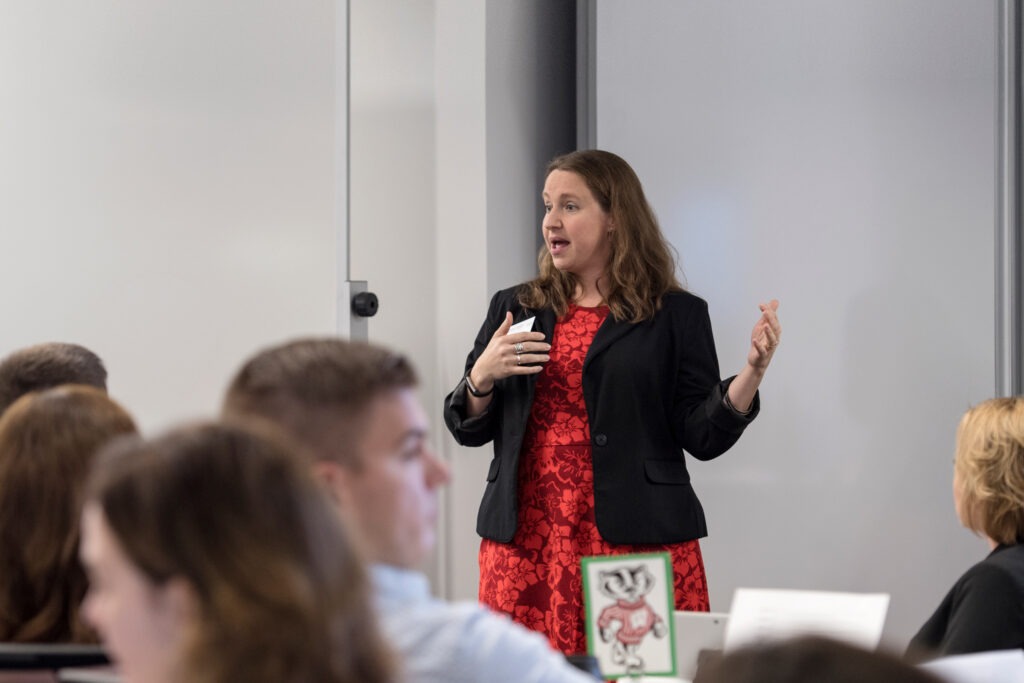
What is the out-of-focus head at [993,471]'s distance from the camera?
2221 millimetres

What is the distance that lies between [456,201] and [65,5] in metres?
1.21

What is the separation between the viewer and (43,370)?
2334mm

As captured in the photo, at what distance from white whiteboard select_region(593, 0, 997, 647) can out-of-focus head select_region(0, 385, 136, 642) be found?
2683 millimetres

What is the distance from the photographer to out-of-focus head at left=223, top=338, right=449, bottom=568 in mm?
1338

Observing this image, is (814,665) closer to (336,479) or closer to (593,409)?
(336,479)

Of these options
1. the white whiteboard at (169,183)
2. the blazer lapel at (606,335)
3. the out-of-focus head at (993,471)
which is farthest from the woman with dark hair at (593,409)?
the out-of-focus head at (993,471)

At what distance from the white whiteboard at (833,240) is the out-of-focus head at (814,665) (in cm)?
317

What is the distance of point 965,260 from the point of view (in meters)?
3.70

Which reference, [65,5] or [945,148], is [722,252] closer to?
[945,148]

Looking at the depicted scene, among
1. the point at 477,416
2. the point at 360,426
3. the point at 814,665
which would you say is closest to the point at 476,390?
the point at 477,416

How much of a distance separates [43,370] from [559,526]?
1258mm

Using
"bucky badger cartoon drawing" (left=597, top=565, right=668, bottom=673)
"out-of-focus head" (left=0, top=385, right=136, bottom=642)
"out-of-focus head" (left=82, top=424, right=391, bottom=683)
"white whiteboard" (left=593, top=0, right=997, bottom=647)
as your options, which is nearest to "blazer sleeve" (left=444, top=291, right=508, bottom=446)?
"white whiteboard" (left=593, top=0, right=997, bottom=647)

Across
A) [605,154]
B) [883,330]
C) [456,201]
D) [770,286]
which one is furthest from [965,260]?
[456,201]

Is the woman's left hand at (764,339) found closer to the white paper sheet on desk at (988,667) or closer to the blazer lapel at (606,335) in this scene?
the blazer lapel at (606,335)
